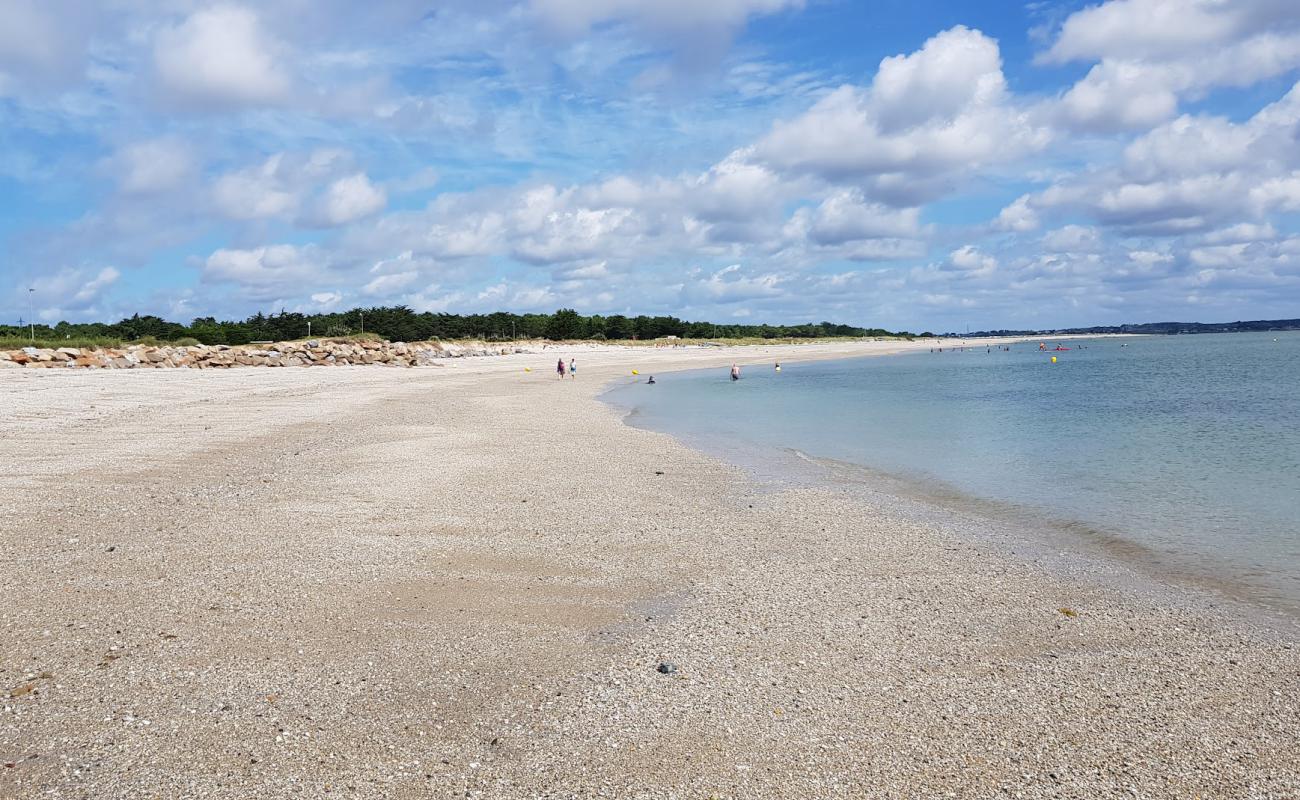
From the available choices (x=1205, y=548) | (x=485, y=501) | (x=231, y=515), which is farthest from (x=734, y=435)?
(x=231, y=515)

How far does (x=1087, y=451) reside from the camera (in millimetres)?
18094

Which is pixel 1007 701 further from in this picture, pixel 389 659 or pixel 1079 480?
pixel 1079 480

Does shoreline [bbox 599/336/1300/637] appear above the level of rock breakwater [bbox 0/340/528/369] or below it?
below

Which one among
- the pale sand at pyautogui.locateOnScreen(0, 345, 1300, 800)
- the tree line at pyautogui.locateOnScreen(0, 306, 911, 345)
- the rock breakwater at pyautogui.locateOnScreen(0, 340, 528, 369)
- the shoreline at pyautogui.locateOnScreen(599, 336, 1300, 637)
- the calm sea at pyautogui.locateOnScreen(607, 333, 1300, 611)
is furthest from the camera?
the tree line at pyautogui.locateOnScreen(0, 306, 911, 345)

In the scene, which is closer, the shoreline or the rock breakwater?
the shoreline

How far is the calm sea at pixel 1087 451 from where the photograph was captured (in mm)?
9891

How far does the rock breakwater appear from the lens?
37844 mm

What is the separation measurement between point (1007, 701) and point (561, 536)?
17.2ft

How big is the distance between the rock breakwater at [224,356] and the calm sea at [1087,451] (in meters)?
22.4

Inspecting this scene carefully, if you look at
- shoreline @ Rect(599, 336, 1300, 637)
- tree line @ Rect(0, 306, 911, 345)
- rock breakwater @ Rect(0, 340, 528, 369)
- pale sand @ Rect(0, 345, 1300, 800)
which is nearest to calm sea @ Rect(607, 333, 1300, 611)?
shoreline @ Rect(599, 336, 1300, 637)

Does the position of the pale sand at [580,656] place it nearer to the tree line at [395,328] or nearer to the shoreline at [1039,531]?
the shoreline at [1039,531]

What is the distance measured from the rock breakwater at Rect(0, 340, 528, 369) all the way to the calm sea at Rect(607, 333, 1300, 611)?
22448 mm

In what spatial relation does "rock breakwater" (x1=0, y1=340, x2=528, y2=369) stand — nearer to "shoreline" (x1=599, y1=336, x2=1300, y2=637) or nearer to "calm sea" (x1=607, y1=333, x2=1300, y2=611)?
"calm sea" (x1=607, y1=333, x2=1300, y2=611)

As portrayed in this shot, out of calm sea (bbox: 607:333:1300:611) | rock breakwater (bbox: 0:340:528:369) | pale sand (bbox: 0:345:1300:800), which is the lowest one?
calm sea (bbox: 607:333:1300:611)
